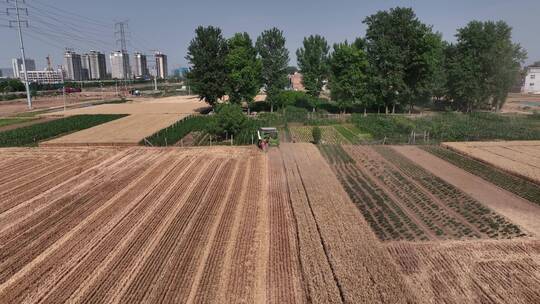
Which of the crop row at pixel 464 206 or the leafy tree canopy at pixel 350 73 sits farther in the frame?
the leafy tree canopy at pixel 350 73

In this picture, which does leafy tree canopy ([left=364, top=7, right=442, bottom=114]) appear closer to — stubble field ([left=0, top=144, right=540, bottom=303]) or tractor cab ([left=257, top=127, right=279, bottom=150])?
tractor cab ([left=257, top=127, right=279, bottom=150])

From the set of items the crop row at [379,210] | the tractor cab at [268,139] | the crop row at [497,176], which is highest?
the tractor cab at [268,139]

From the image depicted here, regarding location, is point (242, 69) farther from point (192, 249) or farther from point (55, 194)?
point (192, 249)

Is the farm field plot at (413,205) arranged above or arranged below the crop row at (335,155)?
below

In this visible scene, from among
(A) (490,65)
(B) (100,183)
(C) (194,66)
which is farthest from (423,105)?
(B) (100,183)

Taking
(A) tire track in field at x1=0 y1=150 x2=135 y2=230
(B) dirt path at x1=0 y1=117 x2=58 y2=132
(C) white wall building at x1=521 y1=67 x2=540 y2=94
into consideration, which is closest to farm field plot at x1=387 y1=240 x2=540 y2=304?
(A) tire track in field at x1=0 y1=150 x2=135 y2=230

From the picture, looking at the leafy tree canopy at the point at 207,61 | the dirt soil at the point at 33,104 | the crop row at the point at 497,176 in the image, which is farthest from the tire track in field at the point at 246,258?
the dirt soil at the point at 33,104

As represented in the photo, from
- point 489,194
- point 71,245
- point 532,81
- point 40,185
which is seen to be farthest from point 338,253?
point 532,81

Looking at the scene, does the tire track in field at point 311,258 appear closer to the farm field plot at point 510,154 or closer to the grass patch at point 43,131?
the farm field plot at point 510,154
